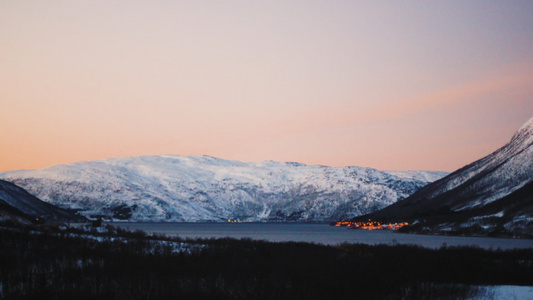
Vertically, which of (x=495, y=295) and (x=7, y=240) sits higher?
(x=7, y=240)

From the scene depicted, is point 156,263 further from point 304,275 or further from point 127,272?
point 304,275

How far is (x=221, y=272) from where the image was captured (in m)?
33.7

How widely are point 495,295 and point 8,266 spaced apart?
86.4 ft

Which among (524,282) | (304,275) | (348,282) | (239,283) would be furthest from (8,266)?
(524,282)

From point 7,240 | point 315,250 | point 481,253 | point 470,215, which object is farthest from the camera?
point 470,215

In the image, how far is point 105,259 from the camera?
35.4 m

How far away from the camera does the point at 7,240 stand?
127ft

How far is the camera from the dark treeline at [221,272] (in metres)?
27.0

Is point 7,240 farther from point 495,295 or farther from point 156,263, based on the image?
point 495,295

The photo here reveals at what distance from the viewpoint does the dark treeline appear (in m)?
27.0

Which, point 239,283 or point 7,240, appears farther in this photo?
point 7,240

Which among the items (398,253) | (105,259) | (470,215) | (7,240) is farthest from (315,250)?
(470,215)

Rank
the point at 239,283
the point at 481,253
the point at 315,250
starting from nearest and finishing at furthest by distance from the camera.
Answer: the point at 239,283 < the point at 315,250 < the point at 481,253

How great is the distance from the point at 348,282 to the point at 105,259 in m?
15.5
